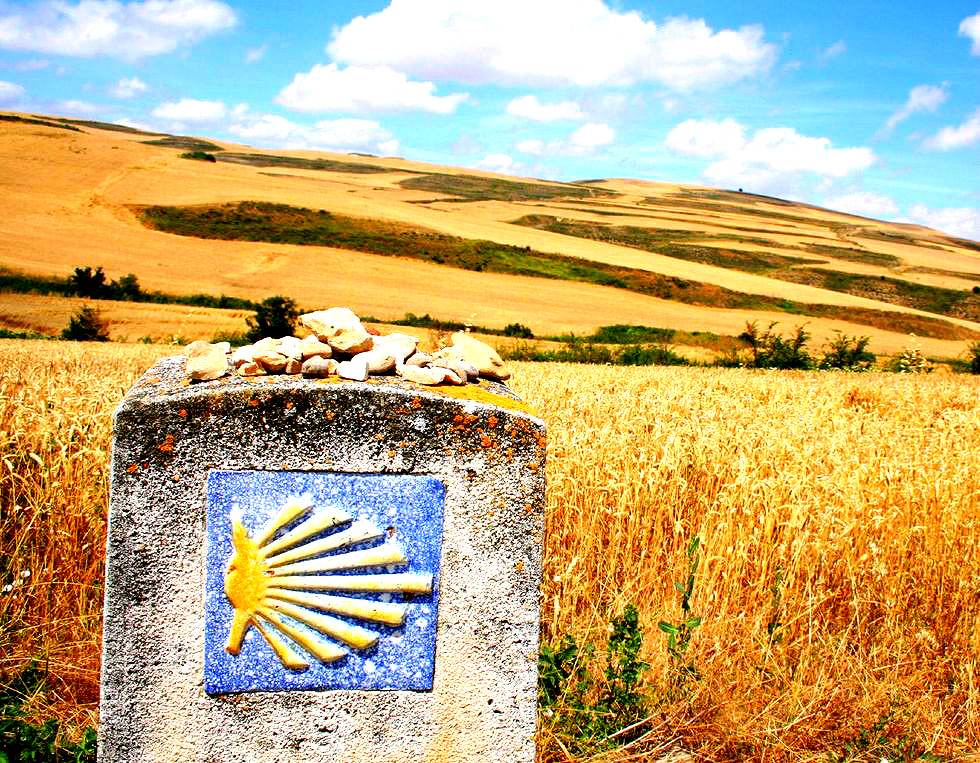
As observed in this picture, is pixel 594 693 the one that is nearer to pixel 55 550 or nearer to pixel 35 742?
pixel 35 742

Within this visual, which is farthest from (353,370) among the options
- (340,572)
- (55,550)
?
(55,550)

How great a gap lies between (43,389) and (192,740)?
16.2 feet

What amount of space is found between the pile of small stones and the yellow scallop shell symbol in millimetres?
480

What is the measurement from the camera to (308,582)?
2.73m

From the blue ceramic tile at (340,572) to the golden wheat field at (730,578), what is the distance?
79 centimetres

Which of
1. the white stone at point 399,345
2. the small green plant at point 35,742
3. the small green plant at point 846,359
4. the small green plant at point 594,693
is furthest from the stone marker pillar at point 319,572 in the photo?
the small green plant at point 846,359

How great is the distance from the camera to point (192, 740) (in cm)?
272

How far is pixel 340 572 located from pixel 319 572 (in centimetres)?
7

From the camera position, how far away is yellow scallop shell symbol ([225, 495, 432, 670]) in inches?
106

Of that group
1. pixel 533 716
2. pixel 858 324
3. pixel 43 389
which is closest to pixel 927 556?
pixel 533 716

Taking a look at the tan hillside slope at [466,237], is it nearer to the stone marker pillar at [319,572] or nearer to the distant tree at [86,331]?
the distant tree at [86,331]

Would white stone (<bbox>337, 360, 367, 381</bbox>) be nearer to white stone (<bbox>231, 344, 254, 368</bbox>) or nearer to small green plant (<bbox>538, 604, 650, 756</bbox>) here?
white stone (<bbox>231, 344, 254, 368</bbox>)

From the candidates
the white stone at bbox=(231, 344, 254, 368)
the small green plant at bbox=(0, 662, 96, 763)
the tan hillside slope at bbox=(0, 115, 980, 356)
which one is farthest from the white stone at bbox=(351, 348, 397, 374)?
the tan hillside slope at bbox=(0, 115, 980, 356)

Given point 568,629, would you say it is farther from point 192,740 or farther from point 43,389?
point 43,389
